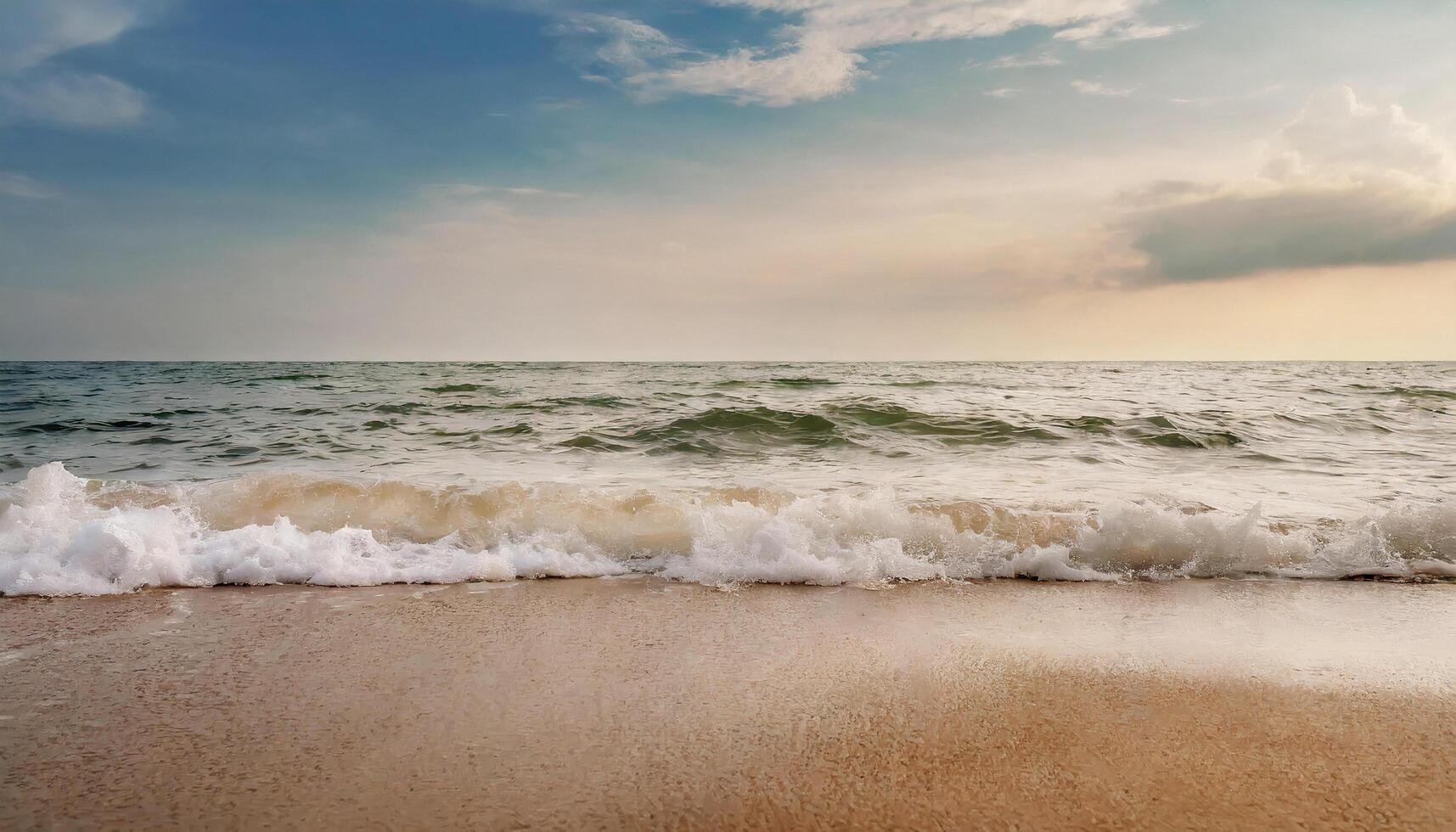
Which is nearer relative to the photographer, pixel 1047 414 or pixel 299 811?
pixel 299 811

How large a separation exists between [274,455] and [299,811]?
22.4 ft

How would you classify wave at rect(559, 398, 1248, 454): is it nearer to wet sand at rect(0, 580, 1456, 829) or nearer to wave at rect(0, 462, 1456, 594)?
wave at rect(0, 462, 1456, 594)

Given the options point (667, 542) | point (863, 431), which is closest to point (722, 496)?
point (667, 542)

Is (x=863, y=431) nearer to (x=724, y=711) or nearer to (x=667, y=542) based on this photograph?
(x=667, y=542)

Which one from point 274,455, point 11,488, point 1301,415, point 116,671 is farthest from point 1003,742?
point 1301,415

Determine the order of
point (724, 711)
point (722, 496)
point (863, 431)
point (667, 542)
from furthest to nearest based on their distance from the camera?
1. point (863, 431)
2. point (722, 496)
3. point (667, 542)
4. point (724, 711)

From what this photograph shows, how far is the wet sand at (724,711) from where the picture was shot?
1812 millimetres

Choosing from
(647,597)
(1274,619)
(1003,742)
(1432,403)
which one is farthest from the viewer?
(1432,403)

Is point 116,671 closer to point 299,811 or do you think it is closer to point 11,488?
point 299,811

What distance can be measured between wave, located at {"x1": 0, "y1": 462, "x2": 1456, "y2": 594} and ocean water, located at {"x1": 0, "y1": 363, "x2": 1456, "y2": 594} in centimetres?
1

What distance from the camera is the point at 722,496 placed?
17.3ft

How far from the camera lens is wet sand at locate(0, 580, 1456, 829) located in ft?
5.94

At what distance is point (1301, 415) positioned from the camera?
456 inches

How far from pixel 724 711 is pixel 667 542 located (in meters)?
2.09
